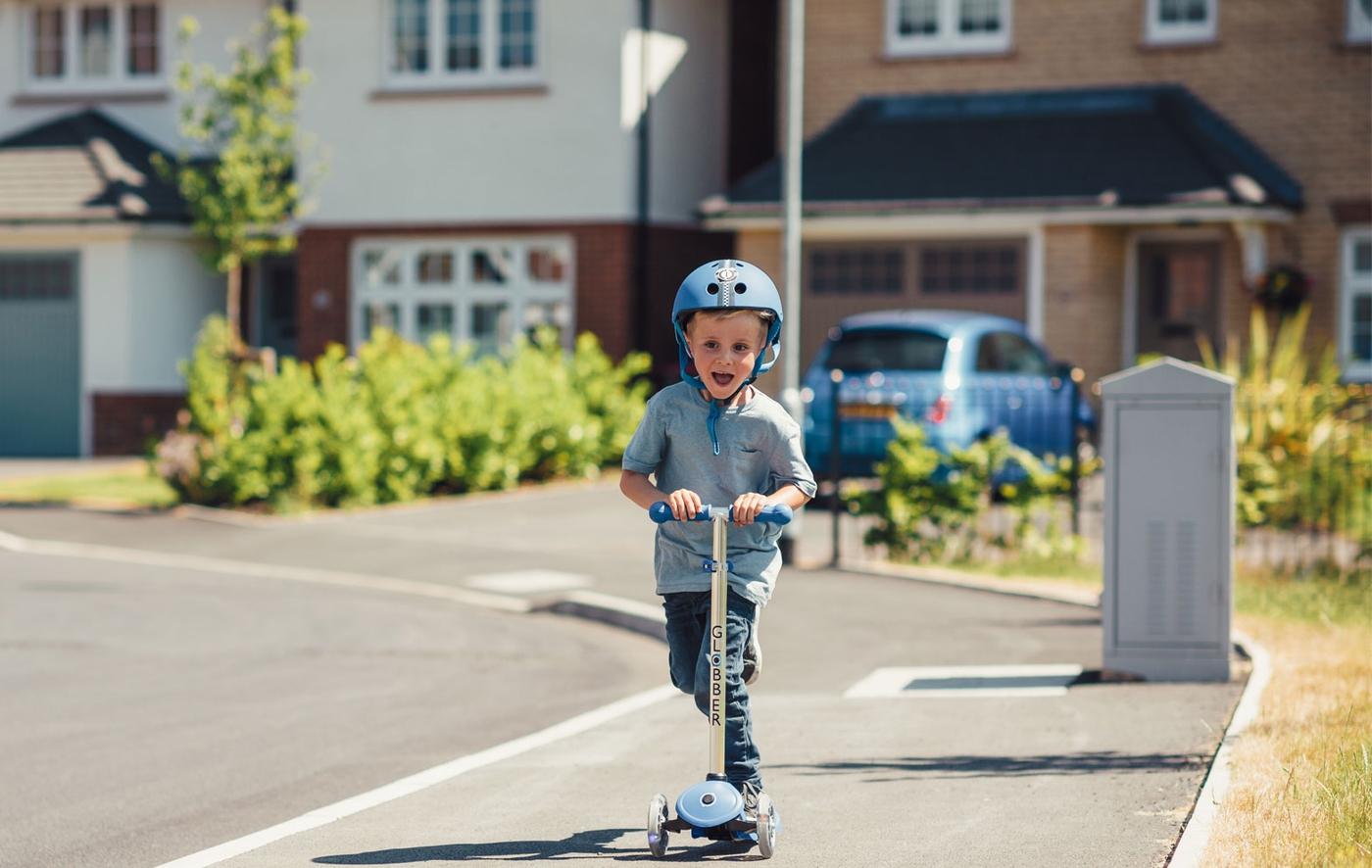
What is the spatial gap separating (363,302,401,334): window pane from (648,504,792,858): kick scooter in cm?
1934

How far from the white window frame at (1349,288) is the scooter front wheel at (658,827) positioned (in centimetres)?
1763

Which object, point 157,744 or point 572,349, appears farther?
point 572,349

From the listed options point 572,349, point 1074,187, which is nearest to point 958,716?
point 1074,187

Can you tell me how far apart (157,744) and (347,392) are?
1055cm

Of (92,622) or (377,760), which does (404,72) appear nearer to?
(92,622)

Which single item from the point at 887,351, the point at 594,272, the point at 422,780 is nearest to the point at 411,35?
the point at 594,272

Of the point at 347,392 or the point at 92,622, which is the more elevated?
the point at 347,392

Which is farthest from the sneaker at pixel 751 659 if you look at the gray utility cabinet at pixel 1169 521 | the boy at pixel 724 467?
the gray utility cabinet at pixel 1169 521

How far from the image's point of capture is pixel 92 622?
436 inches

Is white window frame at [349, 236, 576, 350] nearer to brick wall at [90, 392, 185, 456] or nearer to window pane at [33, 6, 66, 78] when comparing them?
brick wall at [90, 392, 185, 456]

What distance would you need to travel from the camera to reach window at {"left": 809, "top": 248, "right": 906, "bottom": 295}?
22312 millimetres

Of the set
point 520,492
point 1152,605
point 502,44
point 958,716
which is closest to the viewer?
point 958,716

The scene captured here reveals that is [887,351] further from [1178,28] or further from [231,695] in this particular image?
[231,695]

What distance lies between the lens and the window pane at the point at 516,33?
2314 centimetres
